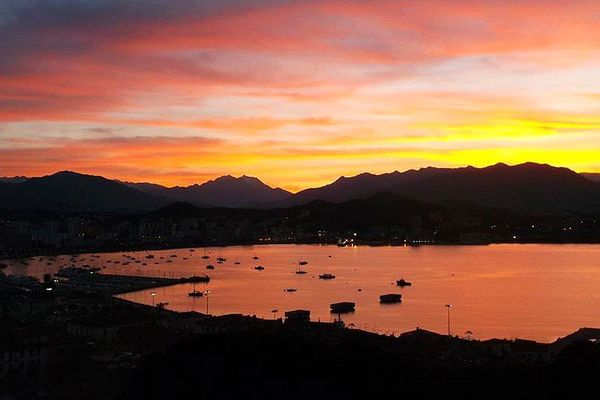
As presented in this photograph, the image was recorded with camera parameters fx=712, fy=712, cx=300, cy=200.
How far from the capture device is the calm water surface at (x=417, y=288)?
10719 mm

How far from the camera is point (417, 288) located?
15.3 metres

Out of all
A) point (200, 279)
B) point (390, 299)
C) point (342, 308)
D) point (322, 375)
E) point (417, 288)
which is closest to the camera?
point (322, 375)

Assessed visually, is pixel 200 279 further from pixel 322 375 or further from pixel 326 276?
pixel 322 375

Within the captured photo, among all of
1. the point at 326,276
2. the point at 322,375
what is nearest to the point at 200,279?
the point at 326,276

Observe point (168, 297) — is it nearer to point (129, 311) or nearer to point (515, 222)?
point (129, 311)

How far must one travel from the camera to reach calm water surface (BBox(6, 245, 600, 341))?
10719 mm

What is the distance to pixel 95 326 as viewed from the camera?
7.82 meters

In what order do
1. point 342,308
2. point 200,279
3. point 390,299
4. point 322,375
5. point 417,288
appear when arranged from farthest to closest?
point 200,279 → point 417,288 → point 390,299 → point 342,308 → point 322,375

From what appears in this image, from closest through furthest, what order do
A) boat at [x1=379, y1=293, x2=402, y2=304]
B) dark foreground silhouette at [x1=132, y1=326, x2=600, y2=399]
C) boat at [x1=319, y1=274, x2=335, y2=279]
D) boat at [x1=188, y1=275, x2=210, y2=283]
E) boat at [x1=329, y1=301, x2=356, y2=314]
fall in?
dark foreground silhouette at [x1=132, y1=326, x2=600, y2=399] < boat at [x1=329, y1=301, x2=356, y2=314] < boat at [x1=379, y1=293, x2=402, y2=304] < boat at [x1=188, y1=275, x2=210, y2=283] < boat at [x1=319, y1=274, x2=335, y2=279]

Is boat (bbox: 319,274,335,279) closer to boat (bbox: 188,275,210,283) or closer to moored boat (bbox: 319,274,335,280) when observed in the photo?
moored boat (bbox: 319,274,335,280)

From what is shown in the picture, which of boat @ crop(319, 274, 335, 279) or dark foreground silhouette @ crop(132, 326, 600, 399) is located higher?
dark foreground silhouette @ crop(132, 326, 600, 399)

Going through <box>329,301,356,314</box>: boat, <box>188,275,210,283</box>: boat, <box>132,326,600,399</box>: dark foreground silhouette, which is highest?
<box>132,326,600,399</box>: dark foreground silhouette

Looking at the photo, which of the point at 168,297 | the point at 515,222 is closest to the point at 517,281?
the point at 168,297

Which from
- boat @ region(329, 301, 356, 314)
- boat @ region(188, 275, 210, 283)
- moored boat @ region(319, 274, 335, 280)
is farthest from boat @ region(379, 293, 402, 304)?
boat @ region(188, 275, 210, 283)
